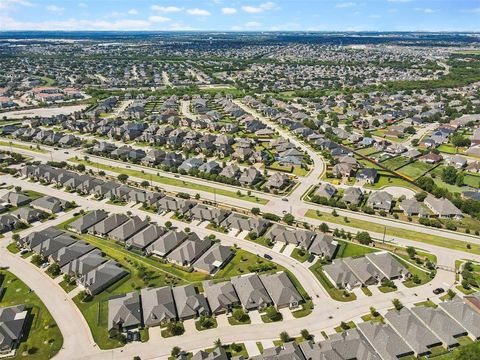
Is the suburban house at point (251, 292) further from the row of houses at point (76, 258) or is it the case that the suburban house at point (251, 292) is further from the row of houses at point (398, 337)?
the row of houses at point (76, 258)

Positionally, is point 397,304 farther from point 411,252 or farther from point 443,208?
point 443,208

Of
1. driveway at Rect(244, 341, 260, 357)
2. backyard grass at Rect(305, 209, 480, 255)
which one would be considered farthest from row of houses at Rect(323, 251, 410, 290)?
driveway at Rect(244, 341, 260, 357)

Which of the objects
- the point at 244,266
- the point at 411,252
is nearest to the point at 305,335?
the point at 244,266

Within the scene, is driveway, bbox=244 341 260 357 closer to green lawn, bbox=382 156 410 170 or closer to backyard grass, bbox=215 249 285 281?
backyard grass, bbox=215 249 285 281

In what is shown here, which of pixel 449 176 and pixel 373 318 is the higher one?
pixel 449 176

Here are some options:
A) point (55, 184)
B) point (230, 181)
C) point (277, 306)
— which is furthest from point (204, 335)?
point (55, 184)

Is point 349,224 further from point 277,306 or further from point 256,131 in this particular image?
point 256,131
